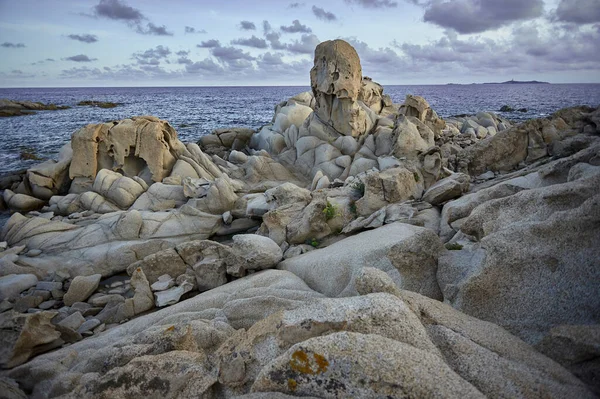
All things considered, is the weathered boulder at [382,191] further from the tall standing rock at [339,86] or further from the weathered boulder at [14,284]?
the weathered boulder at [14,284]

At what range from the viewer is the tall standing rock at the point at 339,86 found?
83.0 ft

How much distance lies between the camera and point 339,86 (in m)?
25.3

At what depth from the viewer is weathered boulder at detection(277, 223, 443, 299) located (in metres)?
8.36

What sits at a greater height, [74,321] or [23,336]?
[23,336]

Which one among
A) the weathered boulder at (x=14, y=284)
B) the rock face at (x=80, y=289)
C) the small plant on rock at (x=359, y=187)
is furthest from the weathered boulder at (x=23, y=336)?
the small plant on rock at (x=359, y=187)

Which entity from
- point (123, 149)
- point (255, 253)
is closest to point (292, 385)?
point (255, 253)

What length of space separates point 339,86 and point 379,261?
60.4 ft

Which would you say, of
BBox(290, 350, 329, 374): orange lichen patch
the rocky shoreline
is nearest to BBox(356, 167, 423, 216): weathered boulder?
the rocky shoreline

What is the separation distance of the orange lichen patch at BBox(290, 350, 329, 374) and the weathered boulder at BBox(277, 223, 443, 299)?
3.78 m

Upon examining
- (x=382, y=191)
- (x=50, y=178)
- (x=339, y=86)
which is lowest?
(x=50, y=178)

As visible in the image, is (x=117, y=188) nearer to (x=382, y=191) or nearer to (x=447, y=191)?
(x=382, y=191)

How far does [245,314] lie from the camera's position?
7.98 m

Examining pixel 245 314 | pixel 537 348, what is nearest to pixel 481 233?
pixel 537 348

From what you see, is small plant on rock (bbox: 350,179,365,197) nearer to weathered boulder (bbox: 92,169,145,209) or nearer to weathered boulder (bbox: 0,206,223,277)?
weathered boulder (bbox: 0,206,223,277)
